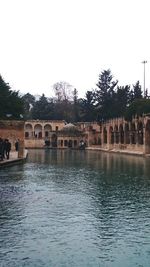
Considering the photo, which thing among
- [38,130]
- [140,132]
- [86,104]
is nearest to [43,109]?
[38,130]

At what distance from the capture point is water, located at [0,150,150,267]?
25.0 ft

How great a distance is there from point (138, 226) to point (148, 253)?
208cm

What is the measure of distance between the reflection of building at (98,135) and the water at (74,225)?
34.8 m

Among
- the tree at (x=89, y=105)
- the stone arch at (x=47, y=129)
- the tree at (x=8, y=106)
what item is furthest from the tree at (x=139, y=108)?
the stone arch at (x=47, y=129)

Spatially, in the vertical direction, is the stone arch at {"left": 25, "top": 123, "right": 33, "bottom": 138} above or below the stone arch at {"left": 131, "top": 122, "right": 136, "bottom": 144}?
above

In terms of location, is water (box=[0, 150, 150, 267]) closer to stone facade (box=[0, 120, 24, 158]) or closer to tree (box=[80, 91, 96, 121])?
stone facade (box=[0, 120, 24, 158])

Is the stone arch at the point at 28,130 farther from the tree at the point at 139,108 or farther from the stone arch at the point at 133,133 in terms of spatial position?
the tree at the point at 139,108

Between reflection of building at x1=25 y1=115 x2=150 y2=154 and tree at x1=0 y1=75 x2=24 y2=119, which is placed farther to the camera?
reflection of building at x1=25 y1=115 x2=150 y2=154

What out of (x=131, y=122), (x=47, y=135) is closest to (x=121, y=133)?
(x=131, y=122)

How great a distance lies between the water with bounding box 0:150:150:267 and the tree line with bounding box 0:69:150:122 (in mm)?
23483

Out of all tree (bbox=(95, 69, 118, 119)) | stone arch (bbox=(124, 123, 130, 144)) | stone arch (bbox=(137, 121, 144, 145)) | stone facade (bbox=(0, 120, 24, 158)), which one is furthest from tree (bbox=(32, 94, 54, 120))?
stone facade (bbox=(0, 120, 24, 158))

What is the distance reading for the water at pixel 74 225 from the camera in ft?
25.0

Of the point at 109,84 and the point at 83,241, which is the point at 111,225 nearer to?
the point at 83,241

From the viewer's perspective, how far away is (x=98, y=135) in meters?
82.4
